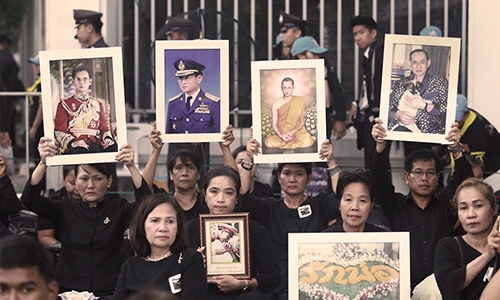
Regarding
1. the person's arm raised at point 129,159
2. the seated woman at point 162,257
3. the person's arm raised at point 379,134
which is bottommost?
the seated woman at point 162,257

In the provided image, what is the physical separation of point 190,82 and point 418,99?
1492mm

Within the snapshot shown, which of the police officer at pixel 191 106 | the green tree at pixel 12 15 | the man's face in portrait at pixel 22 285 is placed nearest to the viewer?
the man's face in portrait at pixel 22 285

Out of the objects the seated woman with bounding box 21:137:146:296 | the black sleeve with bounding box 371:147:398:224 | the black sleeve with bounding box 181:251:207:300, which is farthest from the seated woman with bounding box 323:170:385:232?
the seated woman with bounding box 21:137:146:296

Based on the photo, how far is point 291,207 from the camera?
638 cm

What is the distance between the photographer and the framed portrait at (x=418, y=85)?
6.25 metres

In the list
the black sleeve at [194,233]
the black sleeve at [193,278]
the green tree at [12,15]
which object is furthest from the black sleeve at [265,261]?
the green tree at [12,15]

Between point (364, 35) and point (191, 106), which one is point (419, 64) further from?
point (364, 35)

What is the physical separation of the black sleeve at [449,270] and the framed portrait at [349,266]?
0.19m

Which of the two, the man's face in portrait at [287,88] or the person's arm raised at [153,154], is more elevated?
the man's face in portrait at [287,88]

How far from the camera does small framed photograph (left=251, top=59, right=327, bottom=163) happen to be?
6.44m

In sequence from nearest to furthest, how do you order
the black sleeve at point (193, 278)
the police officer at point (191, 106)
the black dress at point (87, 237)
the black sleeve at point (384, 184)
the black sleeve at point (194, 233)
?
the black sleeve at point (193, 278) → the black sleeve at point (194, 233) → the black dress at point (87, 237) → the black sleeve at point (384, 184) → the police officer at point (191, 106)

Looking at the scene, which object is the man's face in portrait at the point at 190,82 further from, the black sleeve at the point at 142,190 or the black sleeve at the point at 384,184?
the black sleeve at the point at 384,184

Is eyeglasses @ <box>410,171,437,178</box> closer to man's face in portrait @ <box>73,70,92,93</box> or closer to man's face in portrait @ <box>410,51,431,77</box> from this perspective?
man's face in portrait @ <box>410,51,431,77</box>

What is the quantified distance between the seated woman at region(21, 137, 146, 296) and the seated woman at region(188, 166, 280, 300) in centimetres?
49
